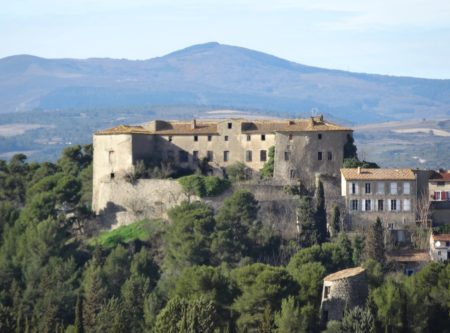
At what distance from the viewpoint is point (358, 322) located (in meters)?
47.2

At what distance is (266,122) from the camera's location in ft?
202

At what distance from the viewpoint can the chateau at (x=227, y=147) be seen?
194 ft

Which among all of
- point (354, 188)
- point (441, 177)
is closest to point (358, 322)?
point (354, 188)

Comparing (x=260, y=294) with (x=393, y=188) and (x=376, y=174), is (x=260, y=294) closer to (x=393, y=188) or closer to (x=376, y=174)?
(x=393, y=188)

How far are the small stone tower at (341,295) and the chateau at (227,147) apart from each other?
1022 cm

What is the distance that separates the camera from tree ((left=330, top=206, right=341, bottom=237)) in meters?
56.9

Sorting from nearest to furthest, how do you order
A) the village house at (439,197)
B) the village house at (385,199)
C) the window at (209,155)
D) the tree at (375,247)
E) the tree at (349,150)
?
the tree at (375,247)
the village house at (385,199)
the village house at (439,197)
the tree at (349,150)
the window at (209,155)

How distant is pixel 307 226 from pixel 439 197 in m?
5.63

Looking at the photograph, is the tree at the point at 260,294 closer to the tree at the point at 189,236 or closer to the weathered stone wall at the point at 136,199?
the tree at the point at 189,236

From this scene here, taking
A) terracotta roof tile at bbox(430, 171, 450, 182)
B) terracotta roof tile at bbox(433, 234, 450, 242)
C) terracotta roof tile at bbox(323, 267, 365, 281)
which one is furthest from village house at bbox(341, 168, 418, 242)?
terracotta roof tile at bbox(323, 267, 365, 281)

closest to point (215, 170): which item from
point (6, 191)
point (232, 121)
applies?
point (232, 121)

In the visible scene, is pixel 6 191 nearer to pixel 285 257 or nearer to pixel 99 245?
pixel 99 245

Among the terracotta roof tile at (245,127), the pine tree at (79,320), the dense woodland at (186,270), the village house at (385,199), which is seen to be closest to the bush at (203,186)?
the dense woodland at (186,270)

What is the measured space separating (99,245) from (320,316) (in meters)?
13.2
